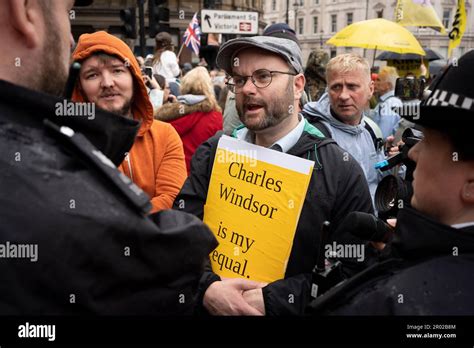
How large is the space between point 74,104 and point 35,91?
0.13 m

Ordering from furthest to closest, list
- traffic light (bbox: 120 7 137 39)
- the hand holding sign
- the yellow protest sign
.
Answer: traffic light (bbox: 120 7 137 39) < the yellow protest sign < the hand holding sign

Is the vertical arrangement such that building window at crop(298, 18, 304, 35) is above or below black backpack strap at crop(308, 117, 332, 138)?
above

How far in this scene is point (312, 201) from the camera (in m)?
2.28

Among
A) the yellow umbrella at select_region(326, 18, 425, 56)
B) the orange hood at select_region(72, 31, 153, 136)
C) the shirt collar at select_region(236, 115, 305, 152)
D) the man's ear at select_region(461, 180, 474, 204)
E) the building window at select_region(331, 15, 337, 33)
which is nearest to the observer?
the man's ear at select_region(461, 180, 474, 204)

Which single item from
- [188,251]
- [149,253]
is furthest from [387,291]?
[149,253]

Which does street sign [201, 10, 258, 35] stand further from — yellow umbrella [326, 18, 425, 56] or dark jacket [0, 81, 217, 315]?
dark jacket [0, 81, 217, 315]

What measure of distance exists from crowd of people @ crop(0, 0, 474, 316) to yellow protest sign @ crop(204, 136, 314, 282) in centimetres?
8

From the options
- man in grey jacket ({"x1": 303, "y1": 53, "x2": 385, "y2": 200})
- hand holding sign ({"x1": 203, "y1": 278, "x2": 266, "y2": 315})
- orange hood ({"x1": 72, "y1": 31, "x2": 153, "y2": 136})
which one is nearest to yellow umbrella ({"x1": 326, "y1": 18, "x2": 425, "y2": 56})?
man in grey jacket ({"x1": 303, "y1": 53, "x2": 385, "y2": 200})

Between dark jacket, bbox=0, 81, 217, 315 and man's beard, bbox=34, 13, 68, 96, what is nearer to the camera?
dark jacket, bbox=0, 81, 217, 315

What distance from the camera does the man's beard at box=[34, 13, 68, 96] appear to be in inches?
50.5

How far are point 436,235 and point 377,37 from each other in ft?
20.6

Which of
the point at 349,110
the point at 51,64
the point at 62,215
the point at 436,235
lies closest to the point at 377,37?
the point at 349,110

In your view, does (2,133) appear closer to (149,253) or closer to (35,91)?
(35,91)

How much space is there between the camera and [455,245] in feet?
4.83
